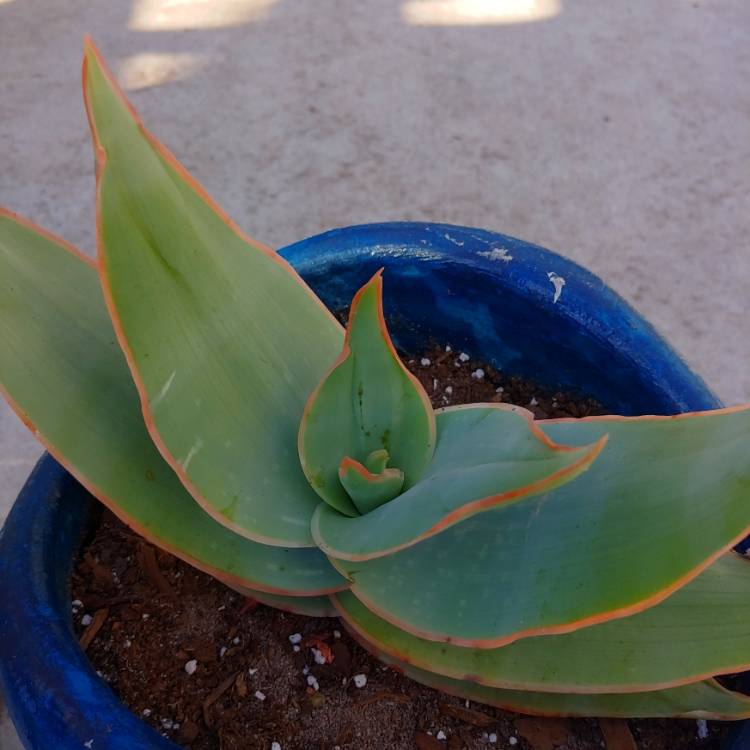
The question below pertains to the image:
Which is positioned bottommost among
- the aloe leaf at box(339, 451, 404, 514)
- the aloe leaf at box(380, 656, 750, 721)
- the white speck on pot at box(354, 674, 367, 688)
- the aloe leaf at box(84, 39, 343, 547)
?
the white speck on pot at box(354, 674, 367, 688)

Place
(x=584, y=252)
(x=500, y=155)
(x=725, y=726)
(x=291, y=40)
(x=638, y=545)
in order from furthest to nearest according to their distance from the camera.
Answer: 1. (x=291, y=40)
2. (x=500, y=155)
3. (x=584, y=252)
4. (x=725, y=726)
5. (x=638, y=545)

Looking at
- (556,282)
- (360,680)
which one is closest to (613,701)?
(360,680)

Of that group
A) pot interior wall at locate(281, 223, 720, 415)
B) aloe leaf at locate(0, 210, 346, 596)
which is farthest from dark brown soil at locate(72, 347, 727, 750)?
pot interior wall at locate(281, 223, 720, 415)

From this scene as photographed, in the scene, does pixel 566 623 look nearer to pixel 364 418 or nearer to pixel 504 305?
pixel 364 418

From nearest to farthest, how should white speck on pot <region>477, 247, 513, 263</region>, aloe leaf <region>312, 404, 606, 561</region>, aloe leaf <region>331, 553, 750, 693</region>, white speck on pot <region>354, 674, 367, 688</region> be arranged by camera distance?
1. aloe leaf <region>312, 404, 606, 561</region>
2. aloe leaf <region>331, 553, 750, 693</region>
3. white speck on pot <region>354, 674, 367, 688</region>
4. white speck on pot <region>477, 247, 513, 263</region>

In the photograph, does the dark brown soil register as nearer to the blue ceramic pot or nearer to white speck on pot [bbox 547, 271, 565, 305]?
the blue ceramic pot

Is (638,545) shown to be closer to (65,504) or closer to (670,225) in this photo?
(65,504)

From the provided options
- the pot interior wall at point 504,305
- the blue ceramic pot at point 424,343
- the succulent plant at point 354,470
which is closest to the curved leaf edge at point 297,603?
the succulent plant at point 354,470

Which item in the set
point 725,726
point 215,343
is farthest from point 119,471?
point 725,726
